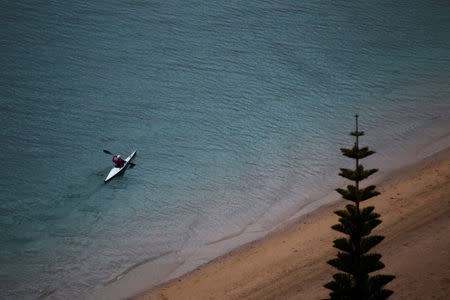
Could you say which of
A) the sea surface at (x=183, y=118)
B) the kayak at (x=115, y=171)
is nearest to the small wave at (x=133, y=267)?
the sea surface at (x=183, y=118)

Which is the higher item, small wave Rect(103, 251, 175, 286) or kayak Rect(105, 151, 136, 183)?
kayak Rect(105, 151, 136, 183)

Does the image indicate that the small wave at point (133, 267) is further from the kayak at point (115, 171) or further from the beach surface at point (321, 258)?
the kayak at point (115, 171)

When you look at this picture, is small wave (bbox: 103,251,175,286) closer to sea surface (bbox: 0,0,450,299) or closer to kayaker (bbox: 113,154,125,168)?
sea surface (bbox: 0,0,450,299)

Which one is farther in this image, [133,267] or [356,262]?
[133,267]

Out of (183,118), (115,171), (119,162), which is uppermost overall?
(183,118)

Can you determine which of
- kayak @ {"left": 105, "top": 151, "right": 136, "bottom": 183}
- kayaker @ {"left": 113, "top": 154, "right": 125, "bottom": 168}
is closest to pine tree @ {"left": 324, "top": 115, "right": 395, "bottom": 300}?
kayak @ {"left": 105, "top": 151, "right": 136, "bottom": 183}

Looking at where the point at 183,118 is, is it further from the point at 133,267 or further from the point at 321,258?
the point at 321,258

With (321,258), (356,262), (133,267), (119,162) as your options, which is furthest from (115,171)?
(356,262)
